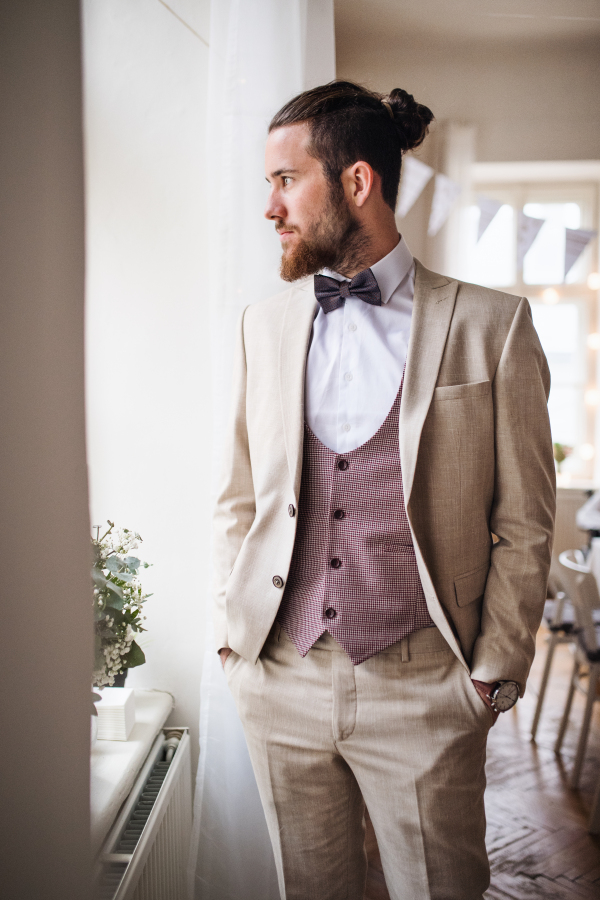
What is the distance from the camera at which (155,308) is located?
1711mm

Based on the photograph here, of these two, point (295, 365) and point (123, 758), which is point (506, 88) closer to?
point (295, 365)

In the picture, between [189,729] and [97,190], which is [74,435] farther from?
[189,729]

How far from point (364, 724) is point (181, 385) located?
101cm

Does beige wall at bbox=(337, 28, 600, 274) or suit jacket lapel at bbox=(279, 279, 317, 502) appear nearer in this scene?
suit jacket lapel at bbox=(279, 279, 317, 502)

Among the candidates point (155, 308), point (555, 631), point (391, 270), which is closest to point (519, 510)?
point (391, 270)

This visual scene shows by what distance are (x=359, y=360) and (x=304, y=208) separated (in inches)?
12.3

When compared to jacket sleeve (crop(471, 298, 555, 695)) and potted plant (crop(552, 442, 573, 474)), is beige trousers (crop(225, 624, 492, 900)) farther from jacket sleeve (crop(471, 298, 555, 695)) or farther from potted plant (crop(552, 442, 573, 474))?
potted plant (crop(552, 442, 573, 474))

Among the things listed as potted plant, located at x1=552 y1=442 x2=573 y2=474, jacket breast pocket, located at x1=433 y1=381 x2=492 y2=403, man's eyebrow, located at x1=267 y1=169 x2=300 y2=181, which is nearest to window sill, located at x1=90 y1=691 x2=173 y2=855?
jacket breast pocket, located at x1=433 y1=381 x2=492 y2=403

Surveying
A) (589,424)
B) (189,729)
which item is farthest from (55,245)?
(589,424)

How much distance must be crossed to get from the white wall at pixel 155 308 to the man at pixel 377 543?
525mm

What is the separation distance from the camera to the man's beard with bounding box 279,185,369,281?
1.21 meters

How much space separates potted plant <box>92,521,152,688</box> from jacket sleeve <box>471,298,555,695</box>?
0.82m

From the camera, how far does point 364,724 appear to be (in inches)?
42.4

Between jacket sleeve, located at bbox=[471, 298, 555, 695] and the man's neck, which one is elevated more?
the man's neck
